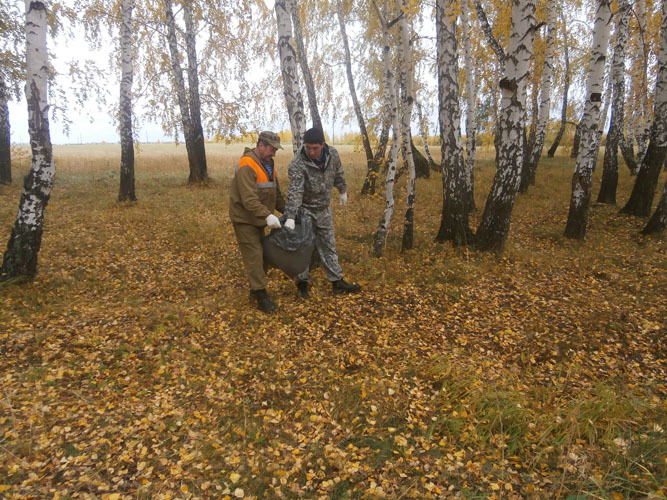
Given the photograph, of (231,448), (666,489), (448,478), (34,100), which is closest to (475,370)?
(448,478)

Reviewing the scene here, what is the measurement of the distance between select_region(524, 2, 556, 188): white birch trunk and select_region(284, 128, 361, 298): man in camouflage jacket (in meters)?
8.38

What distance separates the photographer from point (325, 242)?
5219mm

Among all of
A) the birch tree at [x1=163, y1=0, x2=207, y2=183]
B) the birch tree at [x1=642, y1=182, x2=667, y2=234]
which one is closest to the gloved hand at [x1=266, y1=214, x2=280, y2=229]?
the birch tree at [x1=642, y1=182, x2=667, y2=234]

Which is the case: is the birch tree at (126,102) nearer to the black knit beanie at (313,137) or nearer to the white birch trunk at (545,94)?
the black knit beanie at (313,137)

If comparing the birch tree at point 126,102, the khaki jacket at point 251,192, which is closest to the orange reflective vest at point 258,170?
the khaki jacket at point 251,192

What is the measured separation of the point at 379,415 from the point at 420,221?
6.66 meters

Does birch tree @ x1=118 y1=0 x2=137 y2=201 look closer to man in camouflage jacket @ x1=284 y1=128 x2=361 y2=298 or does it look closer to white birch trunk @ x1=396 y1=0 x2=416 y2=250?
white birch trunk @ x1=396 y1=0 x2=416 y2=250

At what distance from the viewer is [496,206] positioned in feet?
21.3

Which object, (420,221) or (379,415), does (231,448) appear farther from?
(420,221)

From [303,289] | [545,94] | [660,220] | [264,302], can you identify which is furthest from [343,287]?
[545,94]

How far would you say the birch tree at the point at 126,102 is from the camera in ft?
29.8

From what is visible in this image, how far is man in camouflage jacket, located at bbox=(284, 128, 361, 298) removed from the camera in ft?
15.4

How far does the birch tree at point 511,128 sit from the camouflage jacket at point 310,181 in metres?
3.06

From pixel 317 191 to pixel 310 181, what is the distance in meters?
0.17
